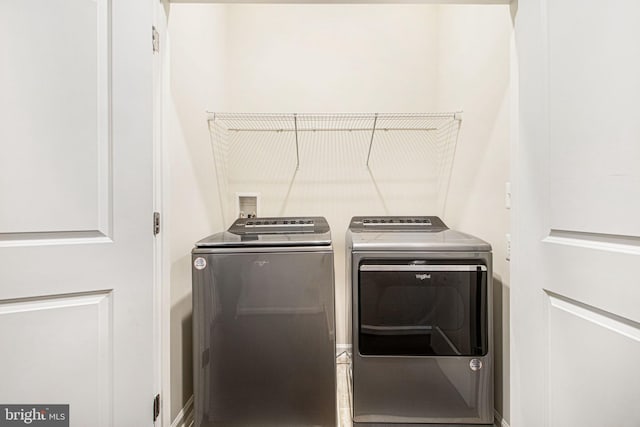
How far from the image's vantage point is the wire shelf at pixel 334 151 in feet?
7.66

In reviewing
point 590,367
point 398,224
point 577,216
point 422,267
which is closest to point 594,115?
point 577,216

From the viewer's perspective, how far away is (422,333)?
56.7 inches

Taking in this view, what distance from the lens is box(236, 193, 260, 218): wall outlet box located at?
2.34 m

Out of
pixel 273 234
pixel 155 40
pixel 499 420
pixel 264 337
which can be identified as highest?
pixel 155 40

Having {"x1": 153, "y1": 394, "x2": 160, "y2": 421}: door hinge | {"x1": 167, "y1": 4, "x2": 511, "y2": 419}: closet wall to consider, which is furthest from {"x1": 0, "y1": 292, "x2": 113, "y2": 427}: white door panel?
{"x1": 167, "y1": 4, "x2": 511, "y2": 419}: closet wall

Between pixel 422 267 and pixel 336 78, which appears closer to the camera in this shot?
pixel 422 267

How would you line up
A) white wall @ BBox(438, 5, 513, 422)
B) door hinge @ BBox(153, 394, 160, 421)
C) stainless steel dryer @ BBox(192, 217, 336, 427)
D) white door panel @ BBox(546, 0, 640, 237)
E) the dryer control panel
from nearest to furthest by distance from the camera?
1. white door panel @ BBox(546, 0, 640, 237)
2. door hinge @ BBox(153, 394, 160, 421)
3. stainless steel dryer @ BBox(192, 217, 336, 427)
4. white wall @ BBox(438, 5, 513, 422)
5. the dryer control panel

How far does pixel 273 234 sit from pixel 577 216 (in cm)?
130

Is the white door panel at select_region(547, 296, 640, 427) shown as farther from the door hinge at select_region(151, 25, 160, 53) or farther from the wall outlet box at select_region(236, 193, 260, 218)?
the wall outlet box at select_region(236, 193, 260, 218)

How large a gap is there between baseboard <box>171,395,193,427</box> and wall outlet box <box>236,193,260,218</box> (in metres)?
1.25

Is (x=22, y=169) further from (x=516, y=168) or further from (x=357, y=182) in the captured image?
(x=357, y=182)

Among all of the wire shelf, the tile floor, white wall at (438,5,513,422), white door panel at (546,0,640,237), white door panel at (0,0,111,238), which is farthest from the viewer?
the wire shelf

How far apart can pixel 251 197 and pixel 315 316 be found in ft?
4.08

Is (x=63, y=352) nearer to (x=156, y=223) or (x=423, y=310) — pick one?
(x=156, y=223)
